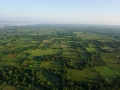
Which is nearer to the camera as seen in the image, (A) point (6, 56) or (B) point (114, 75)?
(B) point (114, 75)

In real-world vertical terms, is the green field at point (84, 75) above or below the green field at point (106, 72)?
above

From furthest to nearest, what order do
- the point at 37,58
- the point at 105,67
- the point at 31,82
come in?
the point at 37,58 → the point at 105,67 → the point at 31,82

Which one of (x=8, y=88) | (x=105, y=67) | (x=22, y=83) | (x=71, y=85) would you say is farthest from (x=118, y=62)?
(x=8, y=88)

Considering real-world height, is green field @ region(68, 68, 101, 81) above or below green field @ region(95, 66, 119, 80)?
above

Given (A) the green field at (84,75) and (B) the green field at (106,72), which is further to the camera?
(B) the green field at (106,72)

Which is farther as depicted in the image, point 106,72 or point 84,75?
point 106,72

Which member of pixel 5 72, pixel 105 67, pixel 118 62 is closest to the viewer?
pixel 5 72

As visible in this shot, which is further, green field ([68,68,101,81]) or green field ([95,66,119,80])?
green field ([95,66,119,80])

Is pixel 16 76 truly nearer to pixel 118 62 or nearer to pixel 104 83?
pixel 104 83

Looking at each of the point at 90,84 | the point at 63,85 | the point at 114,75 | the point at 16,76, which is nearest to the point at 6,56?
the point at 16,76

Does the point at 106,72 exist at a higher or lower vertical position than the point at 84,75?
lower
